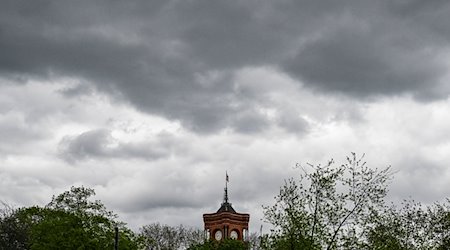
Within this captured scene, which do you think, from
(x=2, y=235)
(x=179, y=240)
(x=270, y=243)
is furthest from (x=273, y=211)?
(x=179, y=240)

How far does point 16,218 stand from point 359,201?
57.2 m

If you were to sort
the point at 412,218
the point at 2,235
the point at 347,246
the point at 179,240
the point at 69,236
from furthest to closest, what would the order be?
1. the point at 179,240
2. the point at 2,235
3. the point at 69,236
4. the point at 412,218
5. the point at 347,246

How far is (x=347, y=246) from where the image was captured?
46656 mm

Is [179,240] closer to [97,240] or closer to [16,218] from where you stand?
[16,218]

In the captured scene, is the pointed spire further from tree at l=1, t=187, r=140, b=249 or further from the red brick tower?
tree at l=1, t=187, r=140, b=249

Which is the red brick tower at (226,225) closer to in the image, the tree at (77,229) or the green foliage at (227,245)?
the green foliage at (227,245)

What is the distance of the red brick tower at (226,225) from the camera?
152 m

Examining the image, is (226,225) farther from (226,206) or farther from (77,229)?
(77,229)

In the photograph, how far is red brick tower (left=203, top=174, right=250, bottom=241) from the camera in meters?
152

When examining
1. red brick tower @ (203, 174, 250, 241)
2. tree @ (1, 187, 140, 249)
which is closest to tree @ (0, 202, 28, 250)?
tree @ (1, 187, 140, 249)

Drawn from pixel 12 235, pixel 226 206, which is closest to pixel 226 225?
pixel 226 206

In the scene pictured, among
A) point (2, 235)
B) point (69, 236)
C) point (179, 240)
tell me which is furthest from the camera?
point (179, 240)

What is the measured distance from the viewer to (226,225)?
15162cm

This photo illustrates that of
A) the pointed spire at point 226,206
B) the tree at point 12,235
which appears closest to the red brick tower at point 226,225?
the pointed spire at point 226,206
